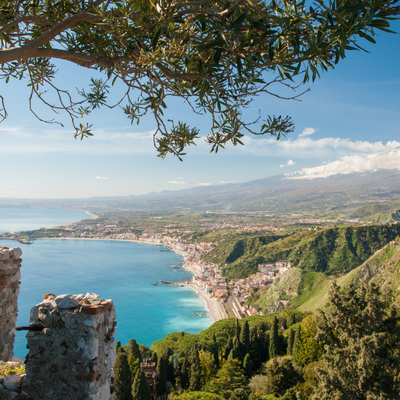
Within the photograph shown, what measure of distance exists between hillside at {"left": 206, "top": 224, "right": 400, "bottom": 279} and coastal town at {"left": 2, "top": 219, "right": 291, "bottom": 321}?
265 centimetres

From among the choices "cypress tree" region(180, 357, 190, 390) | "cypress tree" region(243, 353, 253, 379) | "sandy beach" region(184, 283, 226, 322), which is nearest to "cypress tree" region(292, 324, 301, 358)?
"cypress tree" region(243, 353, 253, 379)

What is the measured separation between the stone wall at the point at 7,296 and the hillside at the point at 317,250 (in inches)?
1733

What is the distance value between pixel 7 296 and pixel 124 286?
44.3m

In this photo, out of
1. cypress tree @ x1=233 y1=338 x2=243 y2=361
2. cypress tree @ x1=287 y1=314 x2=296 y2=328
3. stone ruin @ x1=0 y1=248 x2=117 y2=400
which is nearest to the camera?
stone ruin @ x1=0 y1=248 x2=117 y2=400

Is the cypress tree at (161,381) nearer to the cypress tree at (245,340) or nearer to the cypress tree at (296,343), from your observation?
the cypress tree at (245,340)

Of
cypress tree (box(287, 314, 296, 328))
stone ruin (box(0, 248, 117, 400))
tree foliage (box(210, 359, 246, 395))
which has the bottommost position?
cypress tree (box(287, 314, 296, 328))

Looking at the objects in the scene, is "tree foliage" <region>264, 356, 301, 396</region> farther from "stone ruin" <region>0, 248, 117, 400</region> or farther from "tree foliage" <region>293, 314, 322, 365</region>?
"stone ruin" <region>0, 248, 117, 400</region>

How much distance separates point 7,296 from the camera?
307 cm

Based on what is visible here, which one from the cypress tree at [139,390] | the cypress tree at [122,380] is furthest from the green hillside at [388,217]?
the cypress tree at [122,380]

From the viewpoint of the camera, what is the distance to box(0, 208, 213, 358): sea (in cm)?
3180

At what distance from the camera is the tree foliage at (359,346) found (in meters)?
7.72

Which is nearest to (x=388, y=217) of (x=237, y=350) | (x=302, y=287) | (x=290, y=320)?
(x=302, y=287)

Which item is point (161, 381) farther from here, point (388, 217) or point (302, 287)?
point (388, 217)

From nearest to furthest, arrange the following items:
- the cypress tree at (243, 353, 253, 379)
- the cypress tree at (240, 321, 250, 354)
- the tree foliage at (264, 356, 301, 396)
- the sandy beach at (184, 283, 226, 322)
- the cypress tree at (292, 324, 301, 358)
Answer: the tree foliage at (264, 356, 301, 396)
the cypress tree at (243, 353, 253, 379)
the cypress tree at (292, 324, 301, 358)
the cypress tree at (240, 321, 250, 354)
the sandy beach at (184, 283, 226, 322)
